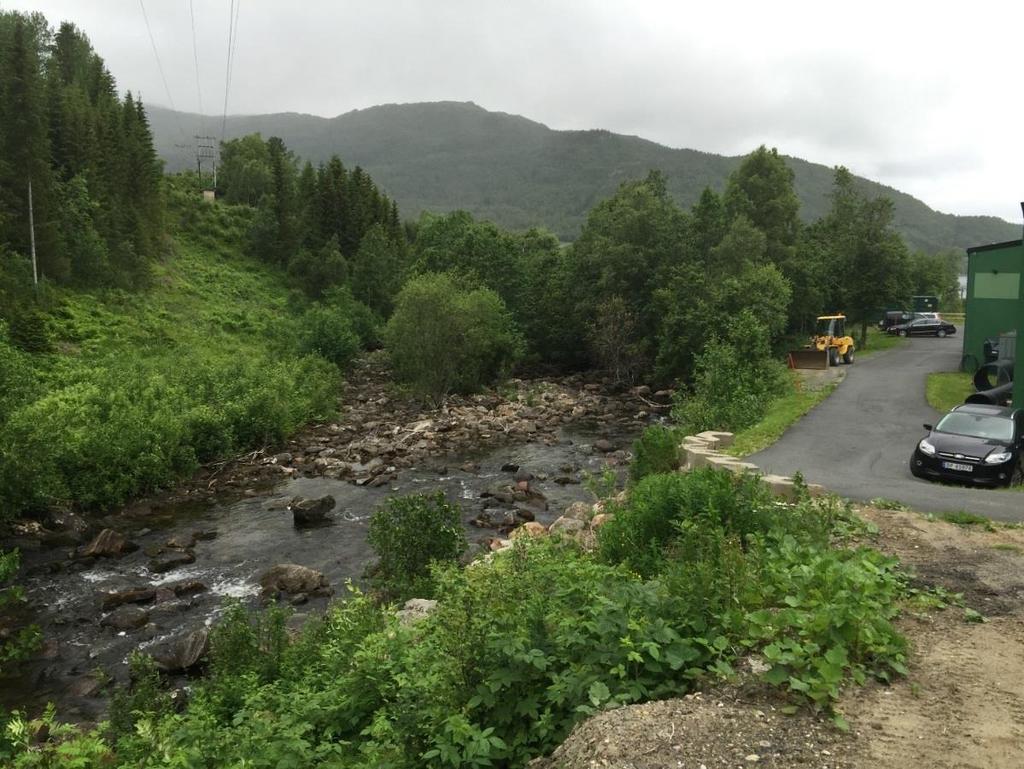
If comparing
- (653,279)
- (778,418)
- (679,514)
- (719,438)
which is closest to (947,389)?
(778,418)

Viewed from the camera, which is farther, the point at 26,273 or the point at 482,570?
the point at 26,273

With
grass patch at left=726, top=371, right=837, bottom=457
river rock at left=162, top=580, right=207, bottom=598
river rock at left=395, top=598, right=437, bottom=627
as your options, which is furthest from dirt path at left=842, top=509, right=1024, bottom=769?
river rock at left=162, top=580, right=207, bottom=598

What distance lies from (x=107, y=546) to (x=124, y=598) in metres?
3.81

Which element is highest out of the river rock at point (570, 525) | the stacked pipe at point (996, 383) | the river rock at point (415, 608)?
the stacked pipe at point (996, 383)

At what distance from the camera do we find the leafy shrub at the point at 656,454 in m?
17.5

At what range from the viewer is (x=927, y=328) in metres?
55.3

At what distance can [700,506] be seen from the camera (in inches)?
409

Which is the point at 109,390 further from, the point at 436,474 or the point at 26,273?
the point at 26,273

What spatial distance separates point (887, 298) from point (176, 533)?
45.7 meters

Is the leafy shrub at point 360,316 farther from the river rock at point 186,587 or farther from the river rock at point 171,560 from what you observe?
the river rock at point 186,587

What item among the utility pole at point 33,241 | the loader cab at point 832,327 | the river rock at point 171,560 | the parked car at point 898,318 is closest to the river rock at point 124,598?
the river rock at point 171,560

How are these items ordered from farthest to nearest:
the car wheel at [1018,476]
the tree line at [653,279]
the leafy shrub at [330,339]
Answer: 1. the leafy shrub at [330,339]
2. the tree line at [653,279]
3. the car wheel at [1018,476]

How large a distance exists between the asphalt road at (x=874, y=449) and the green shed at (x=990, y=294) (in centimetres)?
373

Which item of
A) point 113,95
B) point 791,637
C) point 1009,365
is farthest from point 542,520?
point 113,95
